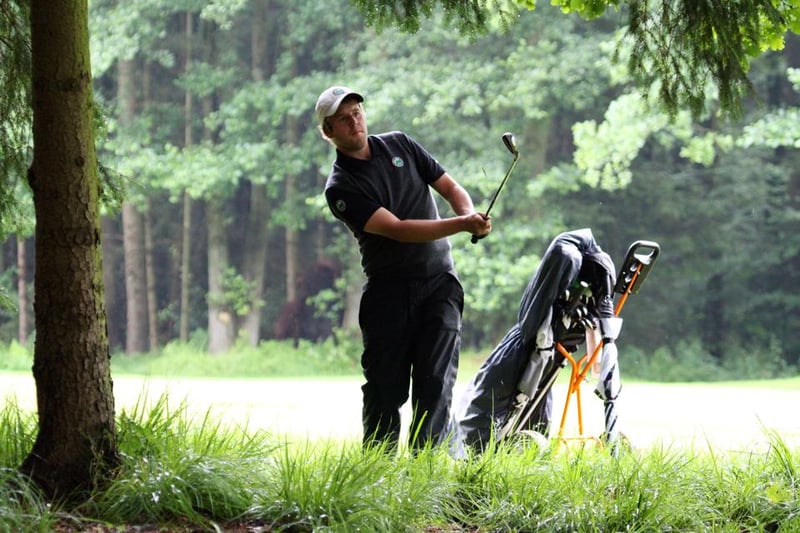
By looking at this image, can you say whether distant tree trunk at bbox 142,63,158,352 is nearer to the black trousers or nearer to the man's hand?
the black trousers

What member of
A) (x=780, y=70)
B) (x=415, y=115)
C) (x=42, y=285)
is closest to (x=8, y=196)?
(x=42, y=285)

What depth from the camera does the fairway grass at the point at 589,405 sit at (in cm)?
955

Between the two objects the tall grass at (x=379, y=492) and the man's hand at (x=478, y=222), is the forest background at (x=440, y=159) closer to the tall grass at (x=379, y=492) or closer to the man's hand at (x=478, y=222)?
the man's hand at (x=478, y=222)

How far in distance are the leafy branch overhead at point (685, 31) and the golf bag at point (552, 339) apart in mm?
811

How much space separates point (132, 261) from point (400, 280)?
16347mm

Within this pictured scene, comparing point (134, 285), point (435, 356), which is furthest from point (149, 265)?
point (435, 356)

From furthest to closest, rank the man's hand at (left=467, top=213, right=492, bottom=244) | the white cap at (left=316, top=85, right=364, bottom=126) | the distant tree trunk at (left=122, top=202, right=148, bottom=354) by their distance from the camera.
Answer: the distant tree trunk at (left=122, top=202, right=148, bottom=354)
the white cap at (left=316, top=85, right=364, bottom=126)
the man's hand at (left=467, top=213, right=492, bottom=244)

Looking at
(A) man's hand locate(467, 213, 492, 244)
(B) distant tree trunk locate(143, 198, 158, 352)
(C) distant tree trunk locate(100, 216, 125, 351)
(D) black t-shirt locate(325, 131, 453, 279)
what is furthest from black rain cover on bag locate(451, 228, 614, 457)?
(C) distant tree trunk locate(100, 216, 125, 351)

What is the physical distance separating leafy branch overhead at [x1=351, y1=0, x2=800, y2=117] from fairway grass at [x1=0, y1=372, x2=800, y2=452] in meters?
3.90

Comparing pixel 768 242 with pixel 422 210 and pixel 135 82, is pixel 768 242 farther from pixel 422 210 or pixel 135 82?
pixel 422 210

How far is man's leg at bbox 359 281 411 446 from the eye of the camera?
4.69 m

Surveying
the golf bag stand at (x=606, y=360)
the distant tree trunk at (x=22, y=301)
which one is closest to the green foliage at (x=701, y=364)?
the distant tree trunk at (x=22, y=301)

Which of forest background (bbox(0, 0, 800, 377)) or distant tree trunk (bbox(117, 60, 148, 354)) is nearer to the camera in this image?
forest background (bbox(0, 0, 800, 377))

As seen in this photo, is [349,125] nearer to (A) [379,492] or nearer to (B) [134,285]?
(A) [379,492]
